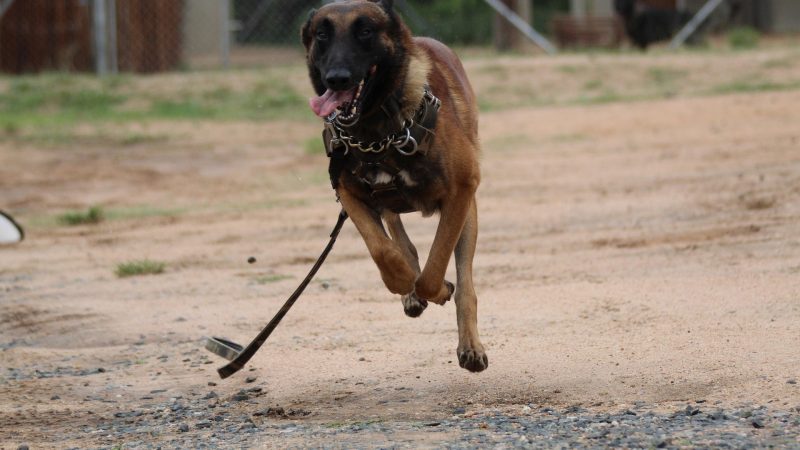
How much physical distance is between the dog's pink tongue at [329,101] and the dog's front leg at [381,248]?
0.58 meters

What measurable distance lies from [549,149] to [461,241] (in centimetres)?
733

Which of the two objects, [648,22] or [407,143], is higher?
[407,143]

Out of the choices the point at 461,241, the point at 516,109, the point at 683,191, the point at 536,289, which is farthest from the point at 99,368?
the point at 516,109

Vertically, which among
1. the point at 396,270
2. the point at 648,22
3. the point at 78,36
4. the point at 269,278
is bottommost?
the point at 78,36

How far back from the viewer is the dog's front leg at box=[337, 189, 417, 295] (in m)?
5.20

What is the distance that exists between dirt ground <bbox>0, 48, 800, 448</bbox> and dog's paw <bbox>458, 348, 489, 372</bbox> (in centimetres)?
13

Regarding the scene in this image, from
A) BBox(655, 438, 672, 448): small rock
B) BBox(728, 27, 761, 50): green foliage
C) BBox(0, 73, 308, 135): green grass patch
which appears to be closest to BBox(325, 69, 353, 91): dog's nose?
BBox(655, 438, 672, 448): small rock

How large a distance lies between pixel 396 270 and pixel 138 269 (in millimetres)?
3735

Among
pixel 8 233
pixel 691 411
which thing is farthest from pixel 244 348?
pixel 8 233

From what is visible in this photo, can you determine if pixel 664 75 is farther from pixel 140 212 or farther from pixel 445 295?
pixel 445 295

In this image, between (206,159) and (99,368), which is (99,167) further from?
(99,368)

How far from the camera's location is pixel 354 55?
491cm

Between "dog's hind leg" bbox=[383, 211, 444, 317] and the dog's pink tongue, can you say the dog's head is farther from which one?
"dog's hind leg" bbox=[383, 211, 444, 317]

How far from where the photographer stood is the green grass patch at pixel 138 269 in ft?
27.9
